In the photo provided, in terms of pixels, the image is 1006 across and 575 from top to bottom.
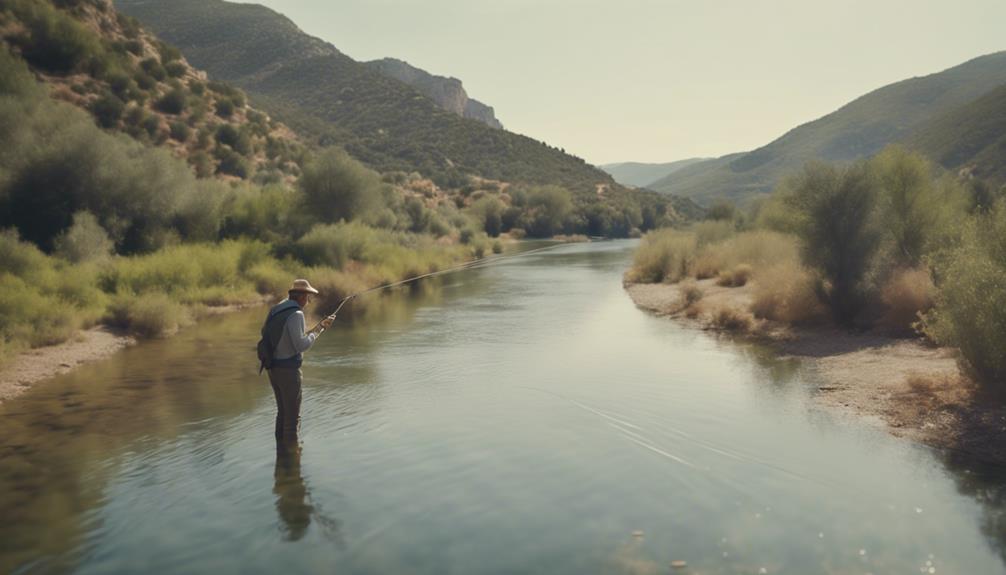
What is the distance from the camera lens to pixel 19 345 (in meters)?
14.2

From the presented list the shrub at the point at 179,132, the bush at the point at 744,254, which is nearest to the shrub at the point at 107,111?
the shrub at the point at 179,132

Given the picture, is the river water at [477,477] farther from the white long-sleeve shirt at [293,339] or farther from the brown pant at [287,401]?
the white long-sleeve shirt at [293,339]

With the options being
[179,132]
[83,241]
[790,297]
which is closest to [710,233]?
[790,297]

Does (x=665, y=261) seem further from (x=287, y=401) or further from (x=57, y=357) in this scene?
(x=287, y=401)

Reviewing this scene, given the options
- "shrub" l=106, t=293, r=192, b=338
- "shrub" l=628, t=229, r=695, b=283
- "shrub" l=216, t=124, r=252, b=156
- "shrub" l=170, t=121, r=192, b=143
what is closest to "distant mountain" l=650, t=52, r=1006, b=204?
"shrub" l=628, t=229, r=695, b=283

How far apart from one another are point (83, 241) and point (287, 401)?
52.9 ft

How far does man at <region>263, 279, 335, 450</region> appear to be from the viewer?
328 inches

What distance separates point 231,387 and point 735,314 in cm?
1365

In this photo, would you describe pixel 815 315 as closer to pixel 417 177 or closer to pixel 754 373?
pixel 754 373

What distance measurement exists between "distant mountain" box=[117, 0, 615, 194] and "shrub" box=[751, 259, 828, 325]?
200ft

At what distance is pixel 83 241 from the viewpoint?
20.9 meters

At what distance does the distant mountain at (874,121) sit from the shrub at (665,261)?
103m

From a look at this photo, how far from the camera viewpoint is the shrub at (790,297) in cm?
1792

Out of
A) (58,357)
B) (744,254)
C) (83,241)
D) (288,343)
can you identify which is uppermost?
(83,241)
